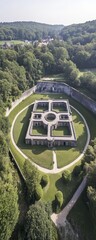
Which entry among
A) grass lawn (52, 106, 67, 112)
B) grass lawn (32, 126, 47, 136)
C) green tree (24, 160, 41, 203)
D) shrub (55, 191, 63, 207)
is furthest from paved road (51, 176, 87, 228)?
grass lawn (52, 106, 67, 112)

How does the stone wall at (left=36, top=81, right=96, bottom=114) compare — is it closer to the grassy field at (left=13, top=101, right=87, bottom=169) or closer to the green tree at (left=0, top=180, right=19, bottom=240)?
the grassy field at (left=13, top=101, right=87, bottom=169)

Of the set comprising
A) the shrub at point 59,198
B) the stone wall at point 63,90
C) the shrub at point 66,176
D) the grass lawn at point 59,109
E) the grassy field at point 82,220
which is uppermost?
the stone wall at point 63,90

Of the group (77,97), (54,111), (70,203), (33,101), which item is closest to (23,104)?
(33,101)

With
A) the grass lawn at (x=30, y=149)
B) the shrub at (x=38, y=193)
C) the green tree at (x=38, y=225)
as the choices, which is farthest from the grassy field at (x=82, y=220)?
the grass lawn at (x=30, y=149)

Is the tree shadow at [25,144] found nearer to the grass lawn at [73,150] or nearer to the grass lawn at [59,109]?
the grass lawn at [73,150]

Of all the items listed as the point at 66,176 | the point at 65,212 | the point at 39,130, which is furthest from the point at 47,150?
the point at 65,212

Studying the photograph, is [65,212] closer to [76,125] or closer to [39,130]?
[39,130]
